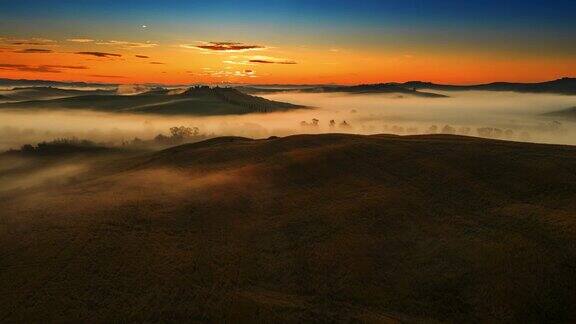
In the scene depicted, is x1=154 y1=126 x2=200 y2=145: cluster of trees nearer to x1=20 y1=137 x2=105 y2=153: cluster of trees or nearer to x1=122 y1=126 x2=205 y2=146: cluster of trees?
x1=122 y1=126 x2=205 y2=146: cluster of trees

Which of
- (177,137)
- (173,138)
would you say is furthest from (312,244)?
(177,137)

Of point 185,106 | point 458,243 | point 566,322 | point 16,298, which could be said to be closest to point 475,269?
point 458,243

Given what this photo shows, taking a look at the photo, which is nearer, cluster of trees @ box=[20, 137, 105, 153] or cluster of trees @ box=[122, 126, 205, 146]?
cluster of trees @ box=[20, 137, 105, 153]

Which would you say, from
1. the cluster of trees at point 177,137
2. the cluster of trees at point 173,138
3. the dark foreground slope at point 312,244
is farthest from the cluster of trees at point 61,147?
the dark foreground slope at point 312,244

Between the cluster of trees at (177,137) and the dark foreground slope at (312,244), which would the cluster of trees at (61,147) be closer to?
the cluster of trees at (177,137)

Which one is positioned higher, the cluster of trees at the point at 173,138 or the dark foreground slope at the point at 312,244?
the dark foreground slope at the point at 312,244

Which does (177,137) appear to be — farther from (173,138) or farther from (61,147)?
(61,147)

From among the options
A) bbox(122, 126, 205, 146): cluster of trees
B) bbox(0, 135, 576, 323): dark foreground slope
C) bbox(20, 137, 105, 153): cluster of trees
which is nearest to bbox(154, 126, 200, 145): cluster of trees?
bbox(122, 126, 205, 146): cluster of trees

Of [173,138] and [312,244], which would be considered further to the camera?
[173,138]
